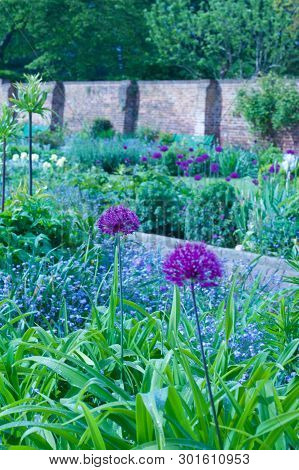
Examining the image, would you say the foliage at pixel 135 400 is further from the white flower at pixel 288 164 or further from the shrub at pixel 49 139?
the shrub at pixel 49 139

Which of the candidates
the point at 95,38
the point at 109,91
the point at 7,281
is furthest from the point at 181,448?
the point at 95,38

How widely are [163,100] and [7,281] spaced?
2083 centimetres

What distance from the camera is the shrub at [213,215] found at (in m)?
7.64

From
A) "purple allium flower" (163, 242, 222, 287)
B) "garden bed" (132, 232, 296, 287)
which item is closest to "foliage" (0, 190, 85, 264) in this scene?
"garden bed" (132, 232, 296, 287)

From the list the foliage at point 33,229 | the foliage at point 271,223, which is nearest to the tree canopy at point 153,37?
the foliage at point 271,223

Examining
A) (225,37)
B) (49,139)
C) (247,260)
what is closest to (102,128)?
(49,139)

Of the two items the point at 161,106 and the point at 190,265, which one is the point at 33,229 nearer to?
the point at 190,265

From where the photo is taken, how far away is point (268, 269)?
5309 millimetres

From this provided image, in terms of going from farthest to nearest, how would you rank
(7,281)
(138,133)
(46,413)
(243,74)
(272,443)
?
(243,74) → (138,133) → (7,281) → (46,413) → (272,443)

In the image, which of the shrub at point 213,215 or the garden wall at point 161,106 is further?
the garden wall at point 161,106

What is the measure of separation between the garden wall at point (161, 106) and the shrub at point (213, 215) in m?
12.1

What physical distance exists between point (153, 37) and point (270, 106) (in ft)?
45.8

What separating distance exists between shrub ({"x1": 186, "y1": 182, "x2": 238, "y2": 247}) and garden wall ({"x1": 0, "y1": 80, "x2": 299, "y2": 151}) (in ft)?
39.6

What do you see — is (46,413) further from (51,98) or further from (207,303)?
(51,98)
